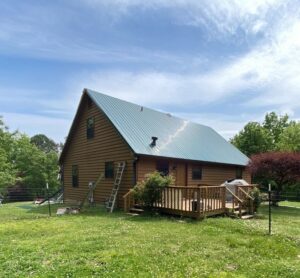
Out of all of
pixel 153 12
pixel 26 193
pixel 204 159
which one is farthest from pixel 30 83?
pixel 26 193

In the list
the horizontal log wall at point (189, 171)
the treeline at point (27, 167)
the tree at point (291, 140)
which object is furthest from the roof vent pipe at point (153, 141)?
the treeline at point (27, 167)

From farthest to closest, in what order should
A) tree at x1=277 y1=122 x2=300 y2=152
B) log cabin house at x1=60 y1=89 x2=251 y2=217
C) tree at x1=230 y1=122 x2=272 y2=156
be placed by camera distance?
tree at x1=230 y1=122 x2=272 y2=156 < tree at x1=277 y1=122 x2=300 y2=152 < log cabin house at x1=60 y1=89 x2=251 y2=217

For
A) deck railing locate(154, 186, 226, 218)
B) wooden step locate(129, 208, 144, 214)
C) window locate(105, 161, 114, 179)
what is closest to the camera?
deck railing locate(154, 186, 226, 218)

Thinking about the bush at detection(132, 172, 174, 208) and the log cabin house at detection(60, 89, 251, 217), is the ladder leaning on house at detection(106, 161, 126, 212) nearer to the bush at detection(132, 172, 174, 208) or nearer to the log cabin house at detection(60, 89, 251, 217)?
the log cabin house at detection(60, 89, 251, 217)

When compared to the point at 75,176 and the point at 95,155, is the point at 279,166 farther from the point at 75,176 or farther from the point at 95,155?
the point at 75,176

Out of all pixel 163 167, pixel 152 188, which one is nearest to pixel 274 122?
pixel 163 167

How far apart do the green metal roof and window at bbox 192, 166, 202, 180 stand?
2.40 ft

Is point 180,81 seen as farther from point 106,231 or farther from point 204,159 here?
point 106,231

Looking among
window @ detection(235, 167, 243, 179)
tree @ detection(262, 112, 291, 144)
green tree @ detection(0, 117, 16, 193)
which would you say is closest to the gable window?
window @ detection(235, 167, 243, 179)

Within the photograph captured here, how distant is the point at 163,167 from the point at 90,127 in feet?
17.1

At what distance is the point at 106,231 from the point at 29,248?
2.38 m

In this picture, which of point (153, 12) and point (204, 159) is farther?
point (204, 159)

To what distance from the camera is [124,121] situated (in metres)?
16.5

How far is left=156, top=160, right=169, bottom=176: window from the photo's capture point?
1591 cm
